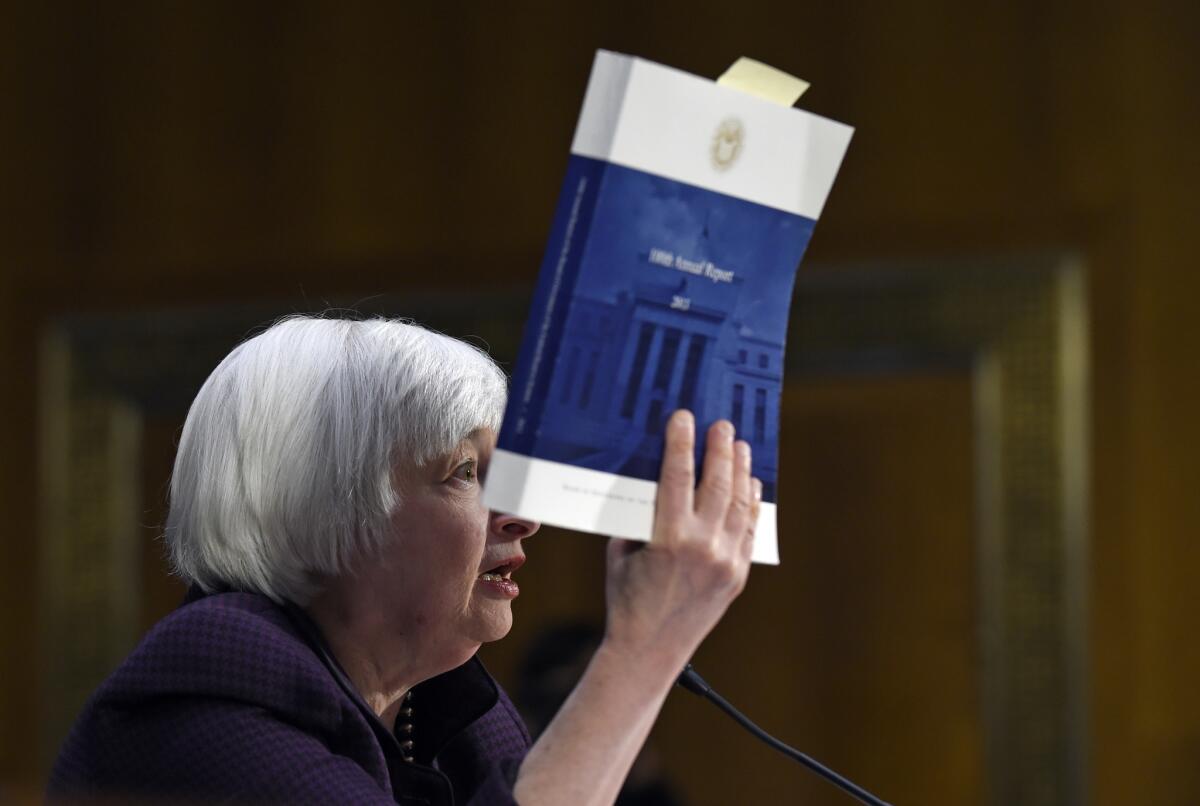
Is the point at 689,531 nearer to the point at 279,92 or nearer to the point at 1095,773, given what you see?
the point at 1095,773

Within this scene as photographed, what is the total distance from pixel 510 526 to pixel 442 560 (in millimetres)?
83

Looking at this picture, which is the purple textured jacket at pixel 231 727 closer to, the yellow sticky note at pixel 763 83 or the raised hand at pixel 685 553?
the raised hand at pixel 685 553

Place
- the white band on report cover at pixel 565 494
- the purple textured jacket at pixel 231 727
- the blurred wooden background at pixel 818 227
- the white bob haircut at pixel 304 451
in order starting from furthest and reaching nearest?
the blurred wooden background at pixel 818 227 < the white bob haircut at pixel 304 451 < the purple textured jacket at pixel 231 727 < the white band on report cover at pixel 565 494

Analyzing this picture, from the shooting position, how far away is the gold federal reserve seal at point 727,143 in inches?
58.5

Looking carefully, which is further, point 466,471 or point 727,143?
point 466,471

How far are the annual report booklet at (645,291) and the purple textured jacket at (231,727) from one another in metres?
0.29

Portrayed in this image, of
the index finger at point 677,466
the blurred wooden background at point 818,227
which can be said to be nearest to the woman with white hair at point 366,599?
the index finger at point 677,466

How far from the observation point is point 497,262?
487 cm

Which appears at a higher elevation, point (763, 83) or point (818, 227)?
point (818, 227)

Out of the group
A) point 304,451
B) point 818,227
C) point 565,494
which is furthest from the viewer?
point 818,227

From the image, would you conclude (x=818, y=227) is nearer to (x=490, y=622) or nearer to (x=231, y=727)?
(x=490, y=622)

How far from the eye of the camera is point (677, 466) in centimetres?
148

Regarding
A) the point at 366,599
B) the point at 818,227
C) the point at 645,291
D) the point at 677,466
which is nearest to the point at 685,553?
the point at 677,466

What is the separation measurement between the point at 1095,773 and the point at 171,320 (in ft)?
9.32
